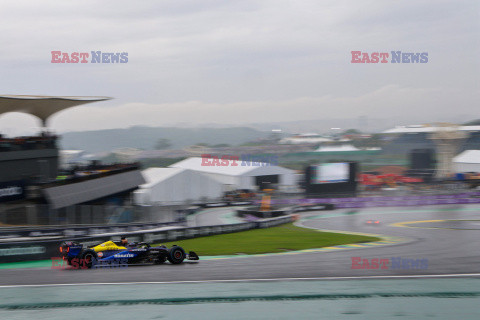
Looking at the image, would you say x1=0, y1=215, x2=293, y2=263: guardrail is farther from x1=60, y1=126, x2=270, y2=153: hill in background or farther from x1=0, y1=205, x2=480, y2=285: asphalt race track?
x1=60, y1=126, x2=270, y2=153: hill in background

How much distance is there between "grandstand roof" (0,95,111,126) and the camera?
23.5 metres

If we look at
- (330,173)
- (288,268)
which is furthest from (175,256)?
(330,173)

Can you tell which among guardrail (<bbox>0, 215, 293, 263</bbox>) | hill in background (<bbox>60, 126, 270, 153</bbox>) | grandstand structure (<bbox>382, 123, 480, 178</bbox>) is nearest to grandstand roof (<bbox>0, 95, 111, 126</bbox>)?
guardrail (<bbox>0, 215, 293, 263</bbox>)

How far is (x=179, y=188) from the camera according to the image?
3612cm

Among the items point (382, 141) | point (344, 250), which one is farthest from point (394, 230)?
point (382, 141)

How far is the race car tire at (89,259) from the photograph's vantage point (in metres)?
10.6

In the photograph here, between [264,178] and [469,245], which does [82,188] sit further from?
[264,178]

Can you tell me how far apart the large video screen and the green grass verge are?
17740mm

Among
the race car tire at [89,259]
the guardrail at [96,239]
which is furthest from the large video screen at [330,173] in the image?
the race car tire at [89,259]

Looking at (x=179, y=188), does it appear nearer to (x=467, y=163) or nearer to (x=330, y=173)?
(x=330, y=173)

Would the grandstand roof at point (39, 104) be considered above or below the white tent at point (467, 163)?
above

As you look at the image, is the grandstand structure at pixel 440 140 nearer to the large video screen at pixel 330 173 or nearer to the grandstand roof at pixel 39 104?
the large video screen at pixel 330 173

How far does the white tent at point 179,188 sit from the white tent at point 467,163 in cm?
2489

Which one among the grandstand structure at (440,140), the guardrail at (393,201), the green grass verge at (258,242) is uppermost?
the grandstand structure at (440,140)
